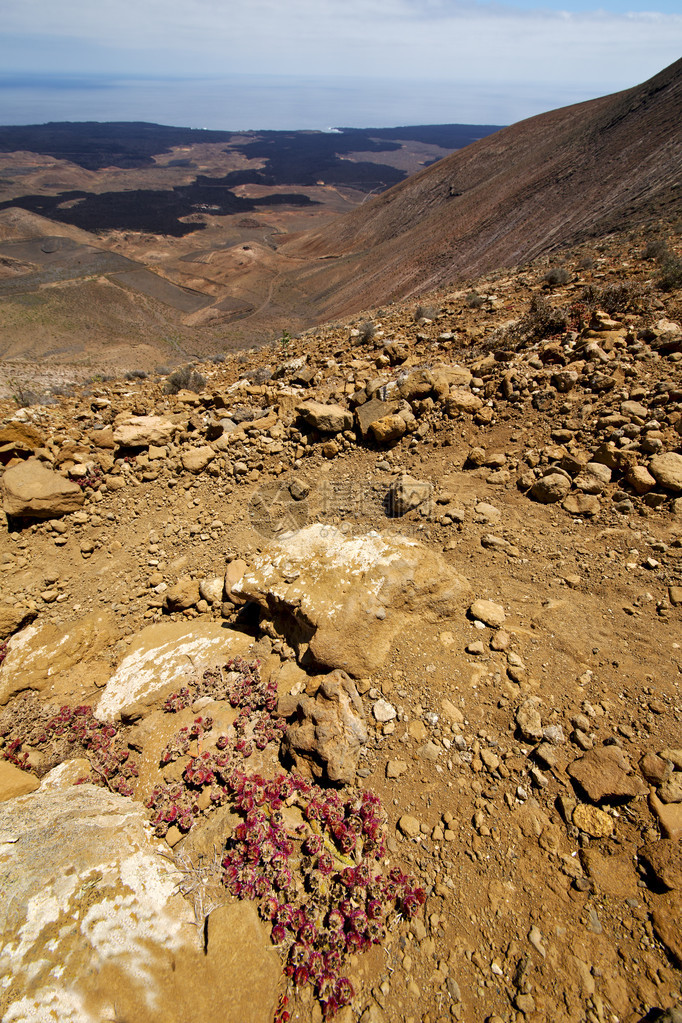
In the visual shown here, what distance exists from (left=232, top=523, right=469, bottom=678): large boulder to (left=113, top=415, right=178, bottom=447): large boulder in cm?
327

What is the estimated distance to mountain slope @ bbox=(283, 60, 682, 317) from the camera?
1869 centimetres

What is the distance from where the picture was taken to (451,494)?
171 inches

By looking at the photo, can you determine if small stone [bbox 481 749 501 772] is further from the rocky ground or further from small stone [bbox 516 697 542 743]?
small stone [bbox 516 697 542 743]

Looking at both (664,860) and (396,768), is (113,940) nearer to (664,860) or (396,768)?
(396,768)

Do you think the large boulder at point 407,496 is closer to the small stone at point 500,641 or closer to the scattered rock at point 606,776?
the small stone at point 500,641

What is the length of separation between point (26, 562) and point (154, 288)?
1702 inches

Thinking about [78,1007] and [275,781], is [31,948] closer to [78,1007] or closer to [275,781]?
[78,1007]

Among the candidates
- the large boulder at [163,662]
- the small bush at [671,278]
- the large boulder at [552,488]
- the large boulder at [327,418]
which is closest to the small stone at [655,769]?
the large boulder at [552,488]

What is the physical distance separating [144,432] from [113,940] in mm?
5365

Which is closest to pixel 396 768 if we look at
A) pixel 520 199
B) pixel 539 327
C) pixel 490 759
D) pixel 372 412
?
pixel 490 759

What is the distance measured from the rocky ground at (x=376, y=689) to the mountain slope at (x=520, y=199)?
43.1ft

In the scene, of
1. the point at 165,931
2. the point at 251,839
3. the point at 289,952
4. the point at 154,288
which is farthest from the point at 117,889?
the point at 154,288

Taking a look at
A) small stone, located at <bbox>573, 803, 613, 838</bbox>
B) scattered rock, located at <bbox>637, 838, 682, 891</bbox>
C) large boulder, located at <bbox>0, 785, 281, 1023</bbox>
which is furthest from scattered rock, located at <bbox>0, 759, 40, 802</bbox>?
scattered rock, located at <bbox>637, 838, 682, 891</bbox>

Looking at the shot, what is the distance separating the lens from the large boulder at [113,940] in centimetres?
182
